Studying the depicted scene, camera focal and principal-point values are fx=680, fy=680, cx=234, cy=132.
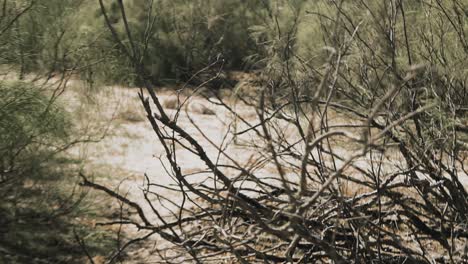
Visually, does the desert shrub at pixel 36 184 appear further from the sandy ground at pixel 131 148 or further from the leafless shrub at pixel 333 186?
the leafless shrub at pixel 333 186

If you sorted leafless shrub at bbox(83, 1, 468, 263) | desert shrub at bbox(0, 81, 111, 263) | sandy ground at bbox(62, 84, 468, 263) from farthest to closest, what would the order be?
1. sandy ground at bbox(62, 84, 468, 263)
2. desert shrub at bbox(0, 81, 111, 263)
3. leafless shrub at bbox(83, 1, 468, 263)

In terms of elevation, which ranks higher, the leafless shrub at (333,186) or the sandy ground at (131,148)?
the leafless shrub at (333,186)

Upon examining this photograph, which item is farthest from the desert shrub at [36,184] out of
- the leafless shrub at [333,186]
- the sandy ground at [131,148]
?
the leafless shrub at [333,186]

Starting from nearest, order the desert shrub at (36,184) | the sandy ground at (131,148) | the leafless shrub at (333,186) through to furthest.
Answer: the leafless shrub at (333,186) < the desert shrub at (36,184) < the sandy ground at (131,148)

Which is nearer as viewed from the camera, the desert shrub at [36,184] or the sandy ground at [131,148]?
the desert shrub at [36,184]

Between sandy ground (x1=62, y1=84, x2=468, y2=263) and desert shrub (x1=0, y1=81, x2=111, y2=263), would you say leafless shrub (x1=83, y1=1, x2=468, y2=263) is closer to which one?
sandy ground (x1=62, y1=84, x2=468, y2=263)

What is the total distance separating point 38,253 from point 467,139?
2906 mm

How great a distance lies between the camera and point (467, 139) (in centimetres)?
388

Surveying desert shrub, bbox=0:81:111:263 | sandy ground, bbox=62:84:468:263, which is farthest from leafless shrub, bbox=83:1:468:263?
desert shrub, bbox=0:81:111:263

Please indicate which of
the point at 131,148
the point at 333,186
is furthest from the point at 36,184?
the point at 131,148

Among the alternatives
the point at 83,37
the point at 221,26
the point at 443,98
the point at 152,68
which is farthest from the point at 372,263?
the point at 221,26

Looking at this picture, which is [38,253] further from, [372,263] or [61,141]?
[372,263]

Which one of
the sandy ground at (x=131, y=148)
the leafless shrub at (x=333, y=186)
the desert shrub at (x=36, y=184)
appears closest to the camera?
the leafless shrub at (x=333, y=186)

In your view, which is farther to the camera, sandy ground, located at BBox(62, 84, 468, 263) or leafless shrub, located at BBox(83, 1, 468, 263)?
sandy ground, located at BBox(62, 84, 468, 263)
